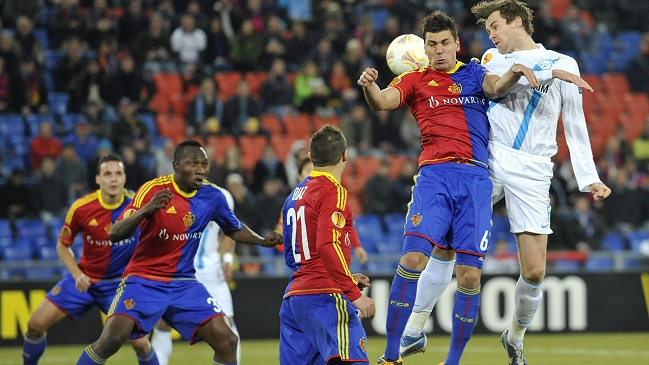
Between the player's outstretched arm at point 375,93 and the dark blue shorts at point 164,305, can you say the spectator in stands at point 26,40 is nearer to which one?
the dark blue shorts at point 164,305

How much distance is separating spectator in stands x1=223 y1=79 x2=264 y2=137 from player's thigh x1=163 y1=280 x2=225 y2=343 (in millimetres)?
8965

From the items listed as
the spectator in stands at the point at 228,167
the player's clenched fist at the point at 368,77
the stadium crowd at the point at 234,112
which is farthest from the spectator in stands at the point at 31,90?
the player's clenched fist at the point at 368,77

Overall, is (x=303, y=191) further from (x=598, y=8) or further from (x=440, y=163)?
(x=598, y=8)

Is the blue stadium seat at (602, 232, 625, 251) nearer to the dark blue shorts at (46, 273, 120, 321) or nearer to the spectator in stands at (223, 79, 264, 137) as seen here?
the spectator in stands at (223, 79, 264, 137)

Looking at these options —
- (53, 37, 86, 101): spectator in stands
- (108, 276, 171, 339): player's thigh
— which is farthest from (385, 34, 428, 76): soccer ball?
(53, 37, 86, 101): spectator in stands

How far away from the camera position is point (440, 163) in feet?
23.2

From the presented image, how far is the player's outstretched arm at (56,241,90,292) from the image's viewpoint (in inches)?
340

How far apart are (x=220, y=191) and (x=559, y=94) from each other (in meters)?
2.84

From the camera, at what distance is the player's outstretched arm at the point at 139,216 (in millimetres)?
7055

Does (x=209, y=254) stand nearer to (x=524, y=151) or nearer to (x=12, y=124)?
(x=524, y=151)

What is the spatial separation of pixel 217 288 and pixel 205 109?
23.5 ft

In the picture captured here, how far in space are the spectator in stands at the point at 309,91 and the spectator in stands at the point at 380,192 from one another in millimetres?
2134

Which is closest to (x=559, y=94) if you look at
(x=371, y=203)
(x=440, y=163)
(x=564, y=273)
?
(x=440, y=163)

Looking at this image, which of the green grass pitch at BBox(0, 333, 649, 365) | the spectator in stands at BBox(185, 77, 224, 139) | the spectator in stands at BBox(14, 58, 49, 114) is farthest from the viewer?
the spectator in stands at BBox(185, 77, 224, 139)
